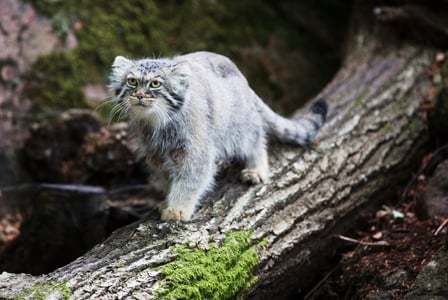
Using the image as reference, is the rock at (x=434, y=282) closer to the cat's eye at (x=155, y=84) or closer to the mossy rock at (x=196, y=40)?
the cat's eye at (x=155, y=84)

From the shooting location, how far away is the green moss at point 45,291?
3.20 meters

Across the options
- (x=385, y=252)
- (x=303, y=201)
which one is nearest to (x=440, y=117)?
(x=385, y=252)

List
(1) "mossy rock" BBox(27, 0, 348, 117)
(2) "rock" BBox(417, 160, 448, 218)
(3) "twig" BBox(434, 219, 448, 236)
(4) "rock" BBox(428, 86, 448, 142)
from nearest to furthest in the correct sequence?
(3) "twig" BBox(434, 219, 448, 236), (2) "rock" BBox(417, 160, 448, 218), (4) "rock" BBox(428, 86, 448, 142), (1) "mossy rock" BBox(27, 0, 348, 117)

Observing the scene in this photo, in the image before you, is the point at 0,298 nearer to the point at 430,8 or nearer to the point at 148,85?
the point at 148,85

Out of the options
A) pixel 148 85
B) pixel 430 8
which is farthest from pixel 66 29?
pixel 430 8

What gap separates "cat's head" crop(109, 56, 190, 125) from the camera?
391 centimetres

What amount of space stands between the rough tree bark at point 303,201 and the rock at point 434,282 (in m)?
0.95

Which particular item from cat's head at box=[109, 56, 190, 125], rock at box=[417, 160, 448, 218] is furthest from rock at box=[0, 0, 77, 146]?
rock at box=[417, 160, 448, 218]

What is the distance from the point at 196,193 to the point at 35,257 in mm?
1527

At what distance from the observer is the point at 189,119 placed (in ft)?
13.7

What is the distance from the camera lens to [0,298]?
3199 millimetres

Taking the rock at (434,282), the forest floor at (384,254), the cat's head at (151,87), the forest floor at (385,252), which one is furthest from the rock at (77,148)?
the rock at (434,282)

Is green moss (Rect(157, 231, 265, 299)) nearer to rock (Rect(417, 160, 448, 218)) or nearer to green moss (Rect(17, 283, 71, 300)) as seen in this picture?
green moss (Rect(17, 283, 71, 300))

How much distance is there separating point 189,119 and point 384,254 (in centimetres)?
165
